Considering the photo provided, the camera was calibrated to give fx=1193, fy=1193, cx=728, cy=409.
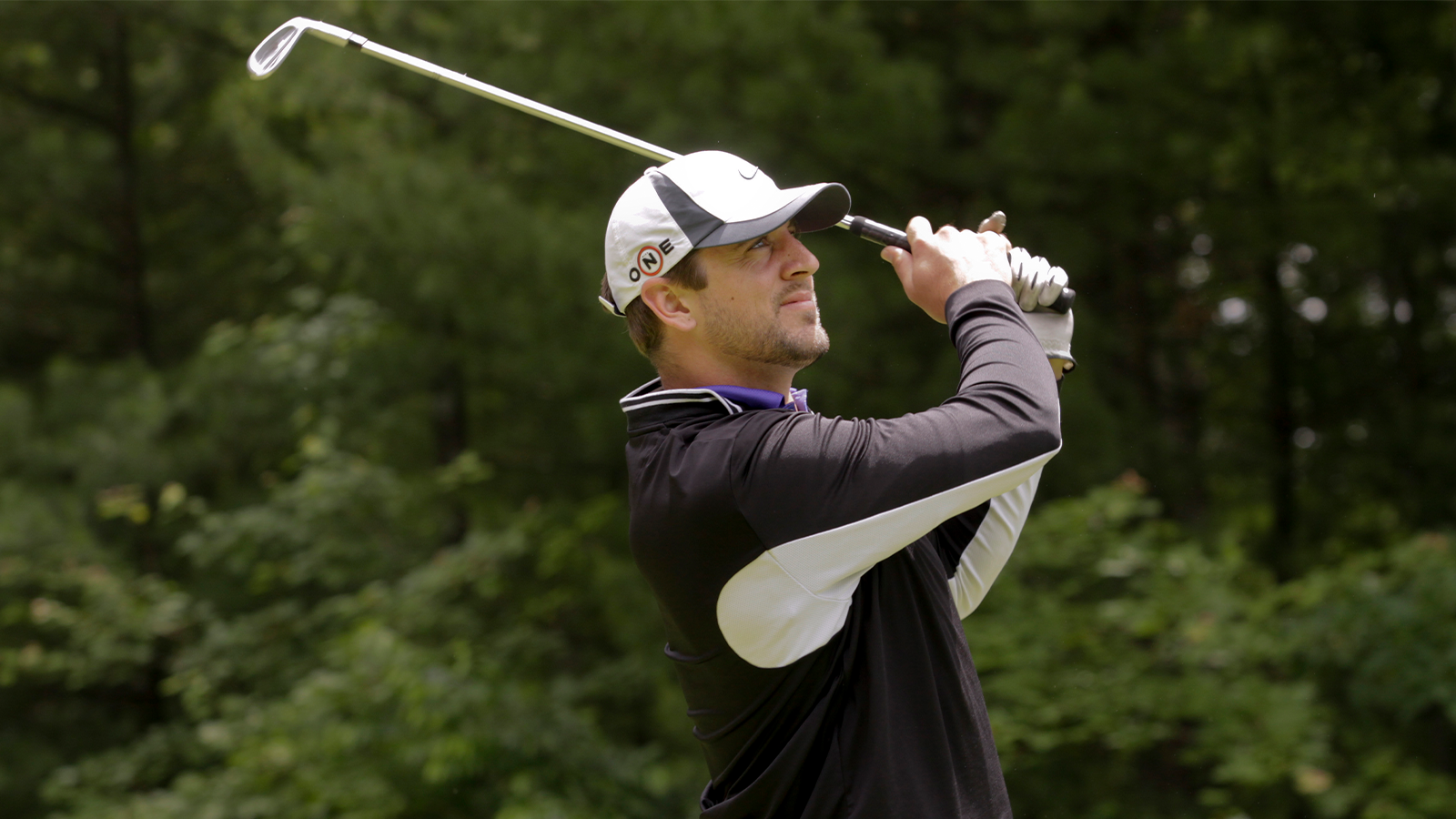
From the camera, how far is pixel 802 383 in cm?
488

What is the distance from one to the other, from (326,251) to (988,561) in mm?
4729

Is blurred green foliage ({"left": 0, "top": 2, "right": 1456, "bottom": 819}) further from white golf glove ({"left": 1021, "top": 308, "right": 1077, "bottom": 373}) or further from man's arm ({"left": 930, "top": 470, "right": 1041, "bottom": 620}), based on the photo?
white golf glove ({"left": 1021, "top": 308, "right": 1077, "bottom": 373})

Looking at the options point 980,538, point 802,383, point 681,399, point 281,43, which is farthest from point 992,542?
point 802,383

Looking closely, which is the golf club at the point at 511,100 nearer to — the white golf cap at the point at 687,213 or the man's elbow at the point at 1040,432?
the white golf cap at the point at 687,213

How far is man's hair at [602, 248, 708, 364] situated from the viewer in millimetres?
1589

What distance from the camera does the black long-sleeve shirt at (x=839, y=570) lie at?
4.47 feet

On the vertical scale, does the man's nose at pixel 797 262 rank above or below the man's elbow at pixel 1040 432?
above

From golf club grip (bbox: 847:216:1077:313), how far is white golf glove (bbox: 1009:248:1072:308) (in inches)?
Answer: 0.7

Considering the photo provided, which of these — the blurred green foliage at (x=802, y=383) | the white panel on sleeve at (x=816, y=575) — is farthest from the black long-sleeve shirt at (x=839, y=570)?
the blurred green foliage at (x=802, y=383)

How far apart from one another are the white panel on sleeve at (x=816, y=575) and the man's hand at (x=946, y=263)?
0.27m

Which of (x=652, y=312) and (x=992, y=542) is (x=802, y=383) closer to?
(x=992, y=542)

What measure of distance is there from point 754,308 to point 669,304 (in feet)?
0.38

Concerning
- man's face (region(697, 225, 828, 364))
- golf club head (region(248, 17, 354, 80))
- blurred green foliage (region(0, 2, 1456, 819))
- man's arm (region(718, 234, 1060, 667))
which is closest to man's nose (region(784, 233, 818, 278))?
man's face (region(697, 225, 828, 364))

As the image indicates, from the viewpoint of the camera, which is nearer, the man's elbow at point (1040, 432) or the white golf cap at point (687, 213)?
the man's elbow at point (1040, 432)
